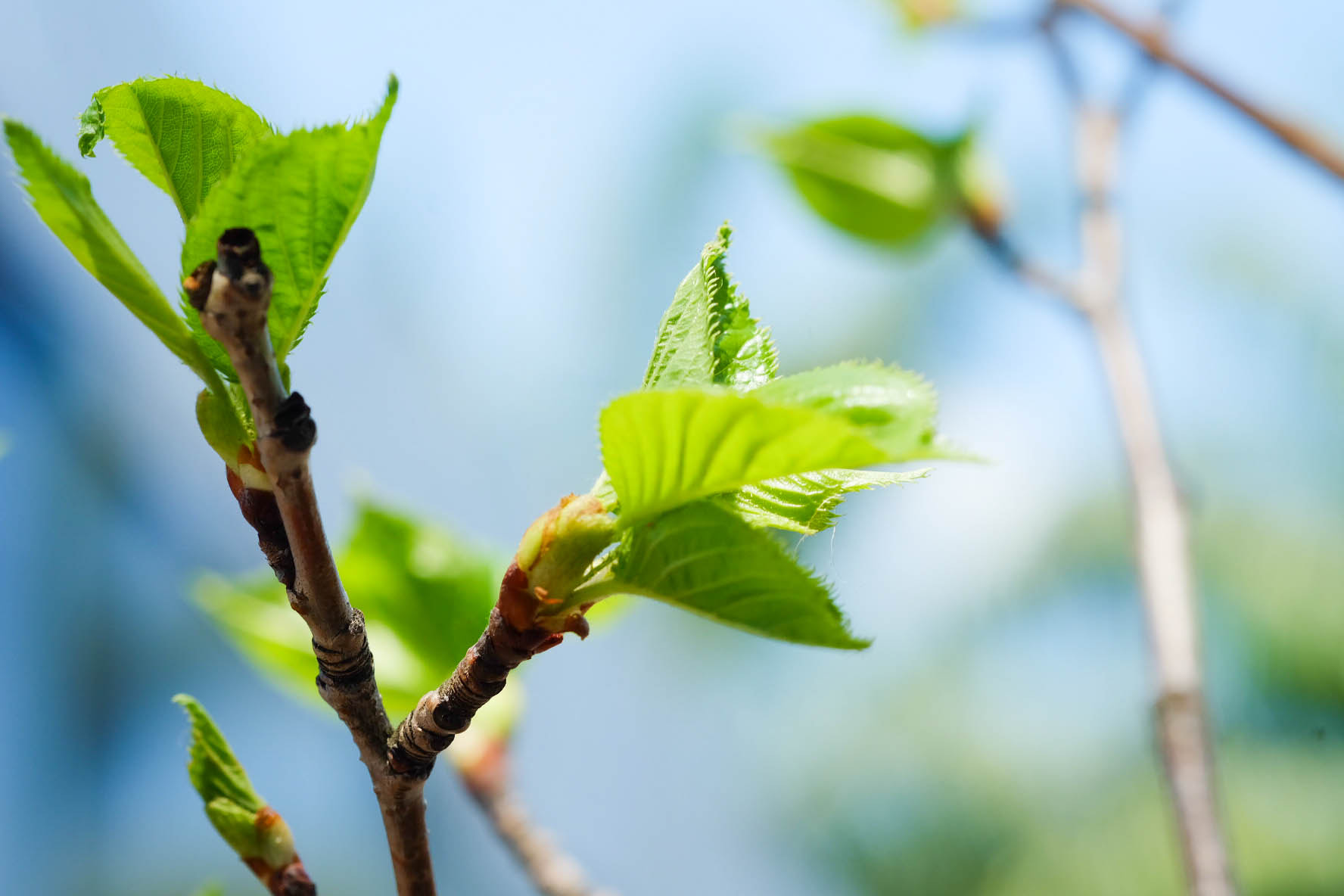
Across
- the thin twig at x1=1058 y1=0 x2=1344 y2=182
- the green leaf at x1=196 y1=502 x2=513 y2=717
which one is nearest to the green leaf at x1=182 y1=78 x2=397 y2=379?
the green leaf at x1=196 y1=502 x2=513 y2=717

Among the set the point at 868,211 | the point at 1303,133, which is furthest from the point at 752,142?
the point at 1303,133

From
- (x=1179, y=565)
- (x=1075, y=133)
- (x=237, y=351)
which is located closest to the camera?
(x=237, y=351)

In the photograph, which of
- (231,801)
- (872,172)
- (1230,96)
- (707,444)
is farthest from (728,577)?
(872,172)

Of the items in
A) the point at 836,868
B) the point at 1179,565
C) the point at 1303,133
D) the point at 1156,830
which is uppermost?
the point at 1303,133

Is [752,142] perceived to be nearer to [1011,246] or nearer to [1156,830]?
[1011,246]

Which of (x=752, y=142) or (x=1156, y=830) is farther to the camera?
(x=1156, y=830)

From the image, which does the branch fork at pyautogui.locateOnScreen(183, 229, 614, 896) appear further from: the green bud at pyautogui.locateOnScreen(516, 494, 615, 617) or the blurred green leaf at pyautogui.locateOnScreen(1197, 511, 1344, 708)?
the blurred green leaf at pyautogui.locateOnScreen(1197, 511, 1344, 708)

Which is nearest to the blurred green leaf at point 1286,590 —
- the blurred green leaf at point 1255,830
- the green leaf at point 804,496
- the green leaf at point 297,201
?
the blurred green leaf at point 1255,830

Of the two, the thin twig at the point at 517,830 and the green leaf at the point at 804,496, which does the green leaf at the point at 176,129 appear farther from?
the thin twig at the point at 517,830
